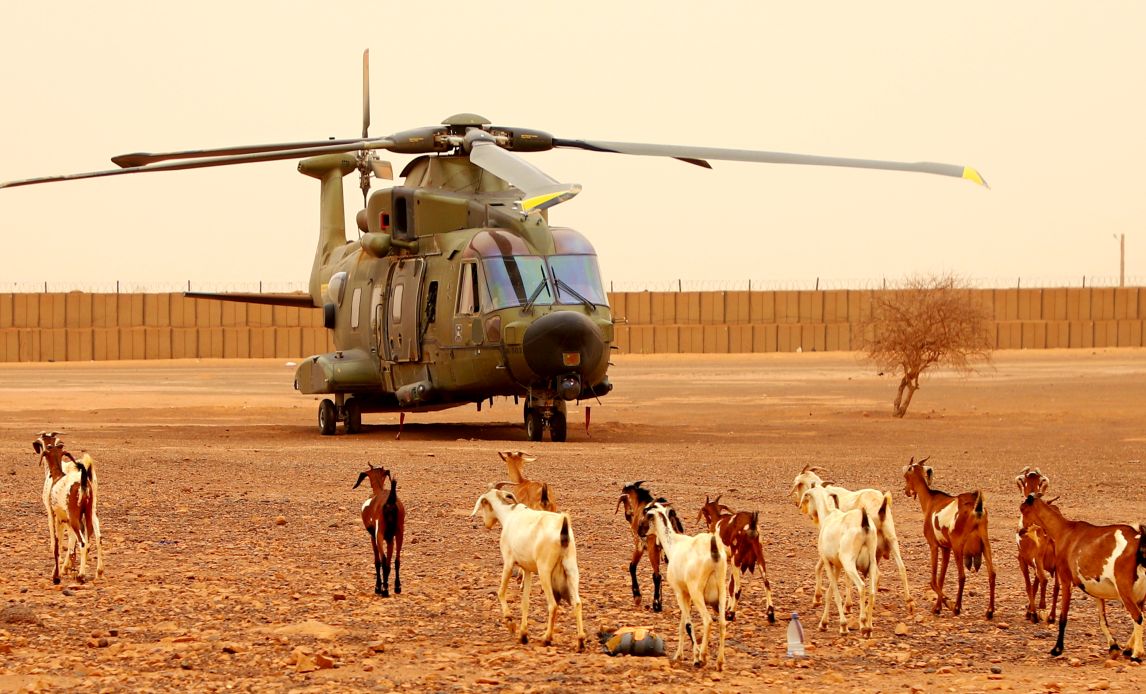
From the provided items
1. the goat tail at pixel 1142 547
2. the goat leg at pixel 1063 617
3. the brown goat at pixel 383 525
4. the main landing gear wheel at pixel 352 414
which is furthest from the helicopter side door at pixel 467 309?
the goat tail at pixel 1142 547

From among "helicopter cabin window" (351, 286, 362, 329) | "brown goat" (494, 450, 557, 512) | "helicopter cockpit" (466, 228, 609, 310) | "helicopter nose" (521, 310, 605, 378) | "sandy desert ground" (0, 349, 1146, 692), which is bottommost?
"sandy desert ground" (0, 349, 1146, 692)

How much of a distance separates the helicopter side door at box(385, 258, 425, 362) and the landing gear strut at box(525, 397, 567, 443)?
2.14 metres

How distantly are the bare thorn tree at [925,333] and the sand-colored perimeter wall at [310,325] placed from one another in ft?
133

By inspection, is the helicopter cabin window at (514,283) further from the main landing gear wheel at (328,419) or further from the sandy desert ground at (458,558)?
the main landing gear wheel at (328,419)

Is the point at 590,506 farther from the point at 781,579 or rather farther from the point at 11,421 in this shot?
the point at 11,421

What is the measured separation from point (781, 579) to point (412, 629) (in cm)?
331

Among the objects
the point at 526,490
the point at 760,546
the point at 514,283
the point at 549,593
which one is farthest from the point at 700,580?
the point at 514,283

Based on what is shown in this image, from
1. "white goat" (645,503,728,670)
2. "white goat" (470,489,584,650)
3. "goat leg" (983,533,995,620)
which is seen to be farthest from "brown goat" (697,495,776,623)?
"goat leg" (983,533,995,620)

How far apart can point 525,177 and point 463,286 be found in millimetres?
5127

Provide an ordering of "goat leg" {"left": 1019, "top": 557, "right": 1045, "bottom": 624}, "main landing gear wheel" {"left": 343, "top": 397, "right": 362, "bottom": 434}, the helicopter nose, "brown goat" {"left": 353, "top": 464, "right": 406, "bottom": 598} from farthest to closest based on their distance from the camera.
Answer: "main landing gear wheel" {"left": 343, "top": 397, "right": 362, "bottom": 434} < the helicopter nose < "brown goat" {"left": 353, "top": 464, "right": 406, "bottom": 598} < "goat leg" {"left": 1019, "top": 557, "right": 1045, "bottom": 624}

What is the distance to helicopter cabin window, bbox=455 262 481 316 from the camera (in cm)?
2605

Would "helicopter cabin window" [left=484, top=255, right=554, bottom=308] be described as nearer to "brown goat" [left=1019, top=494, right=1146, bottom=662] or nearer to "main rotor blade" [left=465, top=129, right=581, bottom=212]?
"main rotor blade" [left=465, top=129, right=581, bottom=212]

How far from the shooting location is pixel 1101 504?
684 inches

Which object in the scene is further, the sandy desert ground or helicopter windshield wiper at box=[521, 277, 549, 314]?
helicopter windshield wiper at box=[521, 277, 549, 314]
